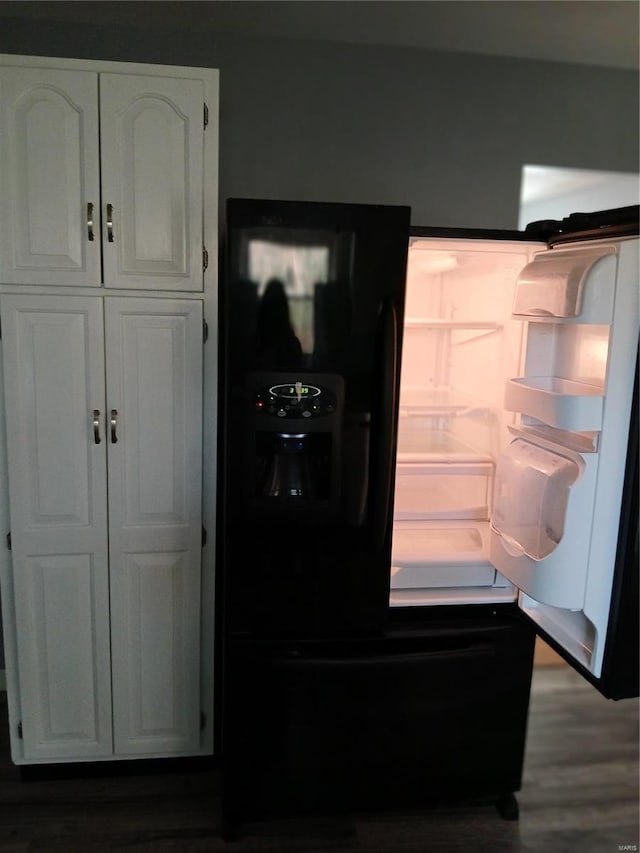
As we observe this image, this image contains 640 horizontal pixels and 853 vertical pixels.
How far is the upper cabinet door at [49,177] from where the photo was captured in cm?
184

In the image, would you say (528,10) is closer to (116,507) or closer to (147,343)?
(147,343)

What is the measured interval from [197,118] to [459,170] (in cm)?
109

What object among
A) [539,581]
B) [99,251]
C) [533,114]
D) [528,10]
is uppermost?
[528,10]

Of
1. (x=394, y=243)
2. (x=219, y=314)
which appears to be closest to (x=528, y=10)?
(x=394, y=243)

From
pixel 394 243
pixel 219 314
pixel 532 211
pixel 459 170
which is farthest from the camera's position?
pixel 532 211

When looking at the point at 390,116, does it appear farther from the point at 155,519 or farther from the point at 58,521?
the point at 58,521

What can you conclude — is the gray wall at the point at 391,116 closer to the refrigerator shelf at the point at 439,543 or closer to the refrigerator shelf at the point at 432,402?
the refrigerator shelf at the point at 432,402

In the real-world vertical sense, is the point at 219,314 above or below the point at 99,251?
below

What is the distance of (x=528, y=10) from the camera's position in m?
2.11

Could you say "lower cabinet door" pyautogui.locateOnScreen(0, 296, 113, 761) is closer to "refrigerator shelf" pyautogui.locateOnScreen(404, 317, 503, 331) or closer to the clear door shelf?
"refrigerator shelf" pyautogui.locateOnScreen(404, 317, 503, 331)

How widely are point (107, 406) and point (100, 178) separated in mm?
650

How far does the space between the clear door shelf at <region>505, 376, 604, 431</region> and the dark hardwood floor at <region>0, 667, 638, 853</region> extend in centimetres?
136

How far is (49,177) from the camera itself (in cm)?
188

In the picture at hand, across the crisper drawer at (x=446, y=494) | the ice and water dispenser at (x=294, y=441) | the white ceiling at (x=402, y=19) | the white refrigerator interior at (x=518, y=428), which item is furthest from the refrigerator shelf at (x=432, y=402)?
the white ceiling at (x=402, y=19)
